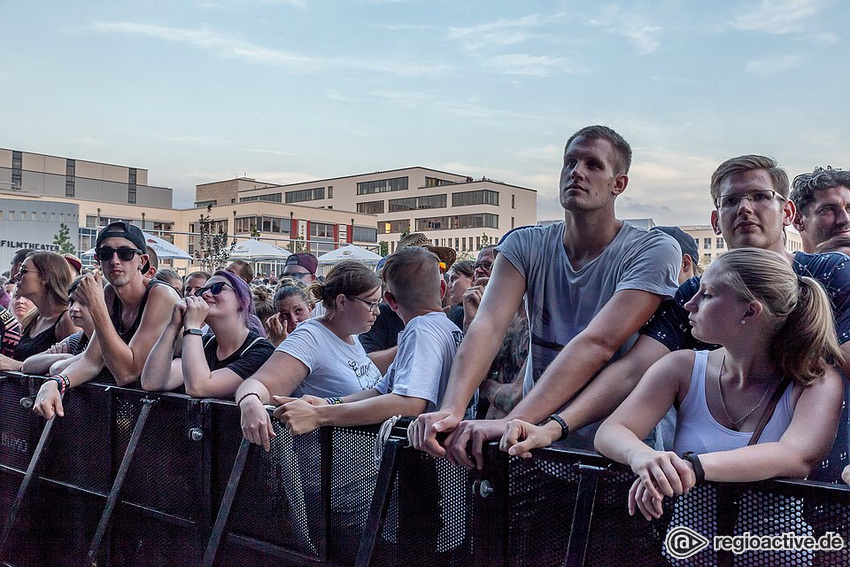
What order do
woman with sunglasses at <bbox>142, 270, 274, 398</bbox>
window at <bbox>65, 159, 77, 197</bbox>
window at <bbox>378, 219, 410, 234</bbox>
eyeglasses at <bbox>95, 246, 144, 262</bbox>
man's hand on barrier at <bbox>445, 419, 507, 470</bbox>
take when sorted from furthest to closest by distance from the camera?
window at <bbox>378, 219, 410, 234</bbox> → window at <bbox>65, 159, 77, 197</bbox> → eyeglasses at <bbox>95, 246, 144, 262</bbox> → woman with sunglasses at <bbox>142, 270, 274, 398</bbox> → man's hand on barrier at <bbox>445, 419, 507, 470</bbox>

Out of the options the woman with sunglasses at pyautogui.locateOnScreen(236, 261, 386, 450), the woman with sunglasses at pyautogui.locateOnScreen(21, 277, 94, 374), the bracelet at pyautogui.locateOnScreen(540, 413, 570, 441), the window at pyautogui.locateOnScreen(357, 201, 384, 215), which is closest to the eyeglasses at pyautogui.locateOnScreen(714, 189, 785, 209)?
the bracelet at pyautogui.locateOnScreen(540, 413, 570, 441)

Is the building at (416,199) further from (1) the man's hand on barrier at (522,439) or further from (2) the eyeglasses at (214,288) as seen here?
(1) the man's hand on barrier at (522,439)

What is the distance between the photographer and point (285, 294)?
5.29 m

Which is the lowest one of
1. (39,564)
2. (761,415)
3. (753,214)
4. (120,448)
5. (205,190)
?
(39,564)

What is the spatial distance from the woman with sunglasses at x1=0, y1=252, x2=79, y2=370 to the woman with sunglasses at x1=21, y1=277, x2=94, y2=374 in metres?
0.10

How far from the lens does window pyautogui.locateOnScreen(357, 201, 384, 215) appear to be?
360 feet

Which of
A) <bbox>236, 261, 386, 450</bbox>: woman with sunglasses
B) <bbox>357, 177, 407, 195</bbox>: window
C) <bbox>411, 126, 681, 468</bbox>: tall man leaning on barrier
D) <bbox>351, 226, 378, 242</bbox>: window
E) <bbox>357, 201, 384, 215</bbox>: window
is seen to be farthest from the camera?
<bbox>357, 201, 384, 215</bbox>: window

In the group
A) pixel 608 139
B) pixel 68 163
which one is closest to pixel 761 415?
pixel 608 139

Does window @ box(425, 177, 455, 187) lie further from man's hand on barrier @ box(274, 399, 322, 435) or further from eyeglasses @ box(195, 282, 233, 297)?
man's hand on barrier @ box(274, 399, 322, 435)

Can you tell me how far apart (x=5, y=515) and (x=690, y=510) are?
165 inches

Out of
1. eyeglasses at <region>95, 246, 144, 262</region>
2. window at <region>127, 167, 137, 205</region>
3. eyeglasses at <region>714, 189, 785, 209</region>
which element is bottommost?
eyeglasses at <region>95, 246, 144, 262</region>

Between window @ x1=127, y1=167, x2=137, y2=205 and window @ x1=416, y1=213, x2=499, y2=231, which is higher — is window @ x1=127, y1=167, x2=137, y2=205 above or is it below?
above

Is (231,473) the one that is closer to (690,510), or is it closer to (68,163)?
(690,510)

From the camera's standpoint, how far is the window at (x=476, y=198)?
99500 millimetres
